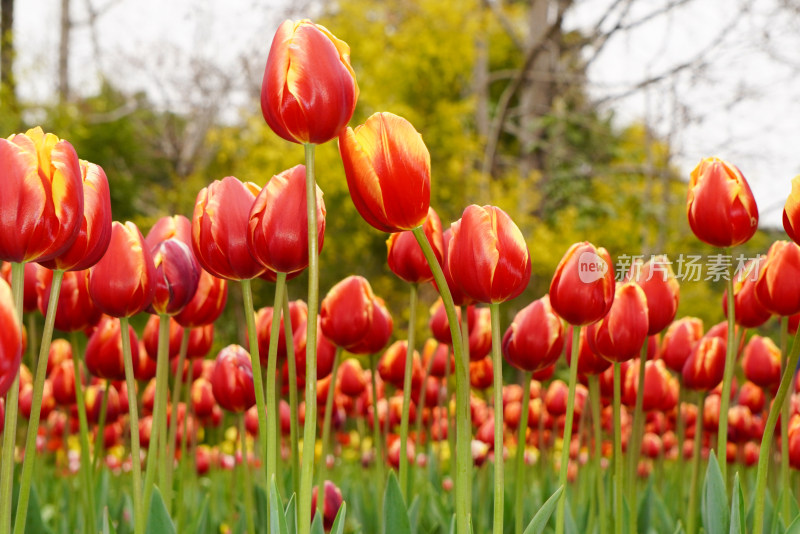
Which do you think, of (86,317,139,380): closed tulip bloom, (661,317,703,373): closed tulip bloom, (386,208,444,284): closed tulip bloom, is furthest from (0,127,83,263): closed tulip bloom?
(661,317,703,373): closed tulip bloom

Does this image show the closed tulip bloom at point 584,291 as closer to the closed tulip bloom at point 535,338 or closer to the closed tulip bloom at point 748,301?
the closed tulip bloom at point 535,338

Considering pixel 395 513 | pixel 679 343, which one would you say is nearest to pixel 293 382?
pixel 395 513

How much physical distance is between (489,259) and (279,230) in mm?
266

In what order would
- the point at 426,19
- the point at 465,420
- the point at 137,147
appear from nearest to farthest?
the point at 465,420 → the point at 426,19 → the point at 137,147

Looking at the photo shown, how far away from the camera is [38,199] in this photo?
0.81 metres

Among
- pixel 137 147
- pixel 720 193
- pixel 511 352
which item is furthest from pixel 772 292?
pixel 137 147

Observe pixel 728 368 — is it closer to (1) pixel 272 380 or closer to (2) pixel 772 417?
(2) pixel 772 417

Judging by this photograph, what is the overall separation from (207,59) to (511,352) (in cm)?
1367

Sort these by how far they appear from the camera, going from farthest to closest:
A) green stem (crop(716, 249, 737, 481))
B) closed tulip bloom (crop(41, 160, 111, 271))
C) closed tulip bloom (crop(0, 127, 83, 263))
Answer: green stem (crop(716, 249, 737, 481)) → closed tulip bloom (crop(41, 160, 111, 271)) → closed tulip bloom (crop(0, 127, 83, 263))

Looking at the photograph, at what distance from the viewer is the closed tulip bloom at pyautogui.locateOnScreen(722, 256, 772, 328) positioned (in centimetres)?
144

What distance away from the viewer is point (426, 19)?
36.1ft

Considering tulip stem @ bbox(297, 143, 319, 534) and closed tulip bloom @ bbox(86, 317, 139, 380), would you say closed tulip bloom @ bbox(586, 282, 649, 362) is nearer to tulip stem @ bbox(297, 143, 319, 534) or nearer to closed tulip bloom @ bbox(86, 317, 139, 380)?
tulip stem @ bbox(297, 143, 319, 534)

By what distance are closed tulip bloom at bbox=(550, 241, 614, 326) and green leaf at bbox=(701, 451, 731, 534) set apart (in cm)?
35

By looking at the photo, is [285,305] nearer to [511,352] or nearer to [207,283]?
[207,283]
